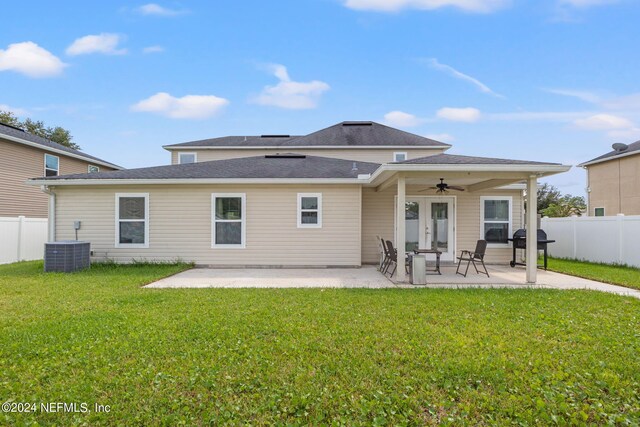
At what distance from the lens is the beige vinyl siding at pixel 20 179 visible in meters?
13.2

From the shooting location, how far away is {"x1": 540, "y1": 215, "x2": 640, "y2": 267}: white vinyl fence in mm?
9773

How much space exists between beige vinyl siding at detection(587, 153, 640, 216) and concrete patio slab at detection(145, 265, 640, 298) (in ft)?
39.8

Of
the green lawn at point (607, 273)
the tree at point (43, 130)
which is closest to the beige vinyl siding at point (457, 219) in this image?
the green lawn at point (607, 273)

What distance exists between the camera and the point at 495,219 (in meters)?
10.8

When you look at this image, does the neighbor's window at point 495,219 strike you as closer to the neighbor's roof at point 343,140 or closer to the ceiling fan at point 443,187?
the ceiling fan at point 443,187

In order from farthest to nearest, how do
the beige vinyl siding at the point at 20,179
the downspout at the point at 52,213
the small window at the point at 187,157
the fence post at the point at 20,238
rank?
the small window at the point at 187,157 → the beige vinyl siding at the point at 20,179 → the fence post at the point at 20,238 → the downspout at the point at 52,213

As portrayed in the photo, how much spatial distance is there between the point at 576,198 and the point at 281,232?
3136 cm

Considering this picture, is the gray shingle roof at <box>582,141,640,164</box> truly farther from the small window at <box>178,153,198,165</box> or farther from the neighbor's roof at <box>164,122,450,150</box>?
the small window at <box>178,153,198,165</box>

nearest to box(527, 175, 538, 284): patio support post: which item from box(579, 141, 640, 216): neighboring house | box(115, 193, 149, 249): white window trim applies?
box(115, 193, 149, 249): white window trim

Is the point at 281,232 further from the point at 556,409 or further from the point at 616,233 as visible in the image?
the point at 616,233

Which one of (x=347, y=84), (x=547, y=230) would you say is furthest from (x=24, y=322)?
(x=547, y=230)

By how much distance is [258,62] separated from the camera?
44.5 feet

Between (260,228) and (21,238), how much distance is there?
862 cm

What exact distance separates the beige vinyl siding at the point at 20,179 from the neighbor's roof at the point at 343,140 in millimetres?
6206
